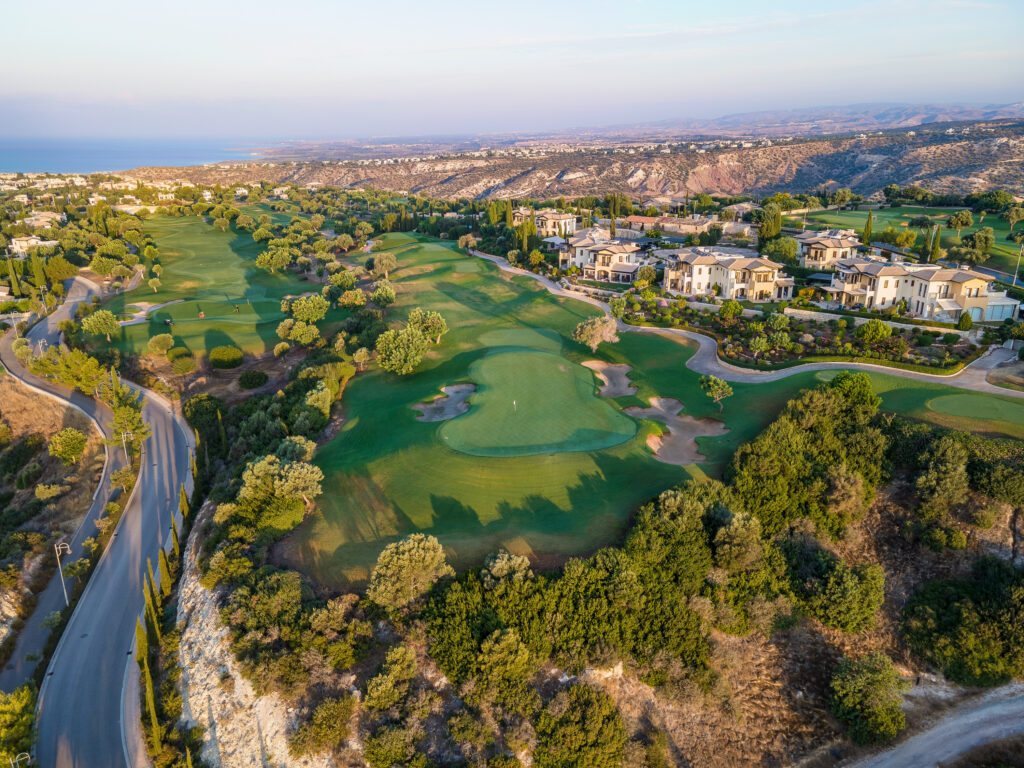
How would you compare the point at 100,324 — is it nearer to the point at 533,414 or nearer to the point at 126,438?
the point at 126,438

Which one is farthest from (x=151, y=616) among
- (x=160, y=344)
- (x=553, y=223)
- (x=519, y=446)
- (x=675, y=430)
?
(x=553, y=223)

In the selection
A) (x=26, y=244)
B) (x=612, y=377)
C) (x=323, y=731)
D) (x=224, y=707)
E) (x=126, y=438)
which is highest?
(x=26, y=244)

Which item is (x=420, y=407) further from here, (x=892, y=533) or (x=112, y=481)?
(x=892, y=533)

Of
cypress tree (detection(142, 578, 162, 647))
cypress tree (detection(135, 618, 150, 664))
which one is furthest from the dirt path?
cypress tree (detection(142, 578, 162, 647))

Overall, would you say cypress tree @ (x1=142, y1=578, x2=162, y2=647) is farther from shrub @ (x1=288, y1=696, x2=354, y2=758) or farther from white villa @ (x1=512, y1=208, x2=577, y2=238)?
white villa @ (x1=512, y1=208, x2=577, y2=238)

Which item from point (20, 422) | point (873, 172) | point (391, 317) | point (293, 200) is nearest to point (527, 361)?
point (391, 317)

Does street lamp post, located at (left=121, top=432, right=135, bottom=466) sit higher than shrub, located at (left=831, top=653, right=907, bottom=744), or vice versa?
street lamp post, located at (left=121, top=432, right=135, bottom=466)
